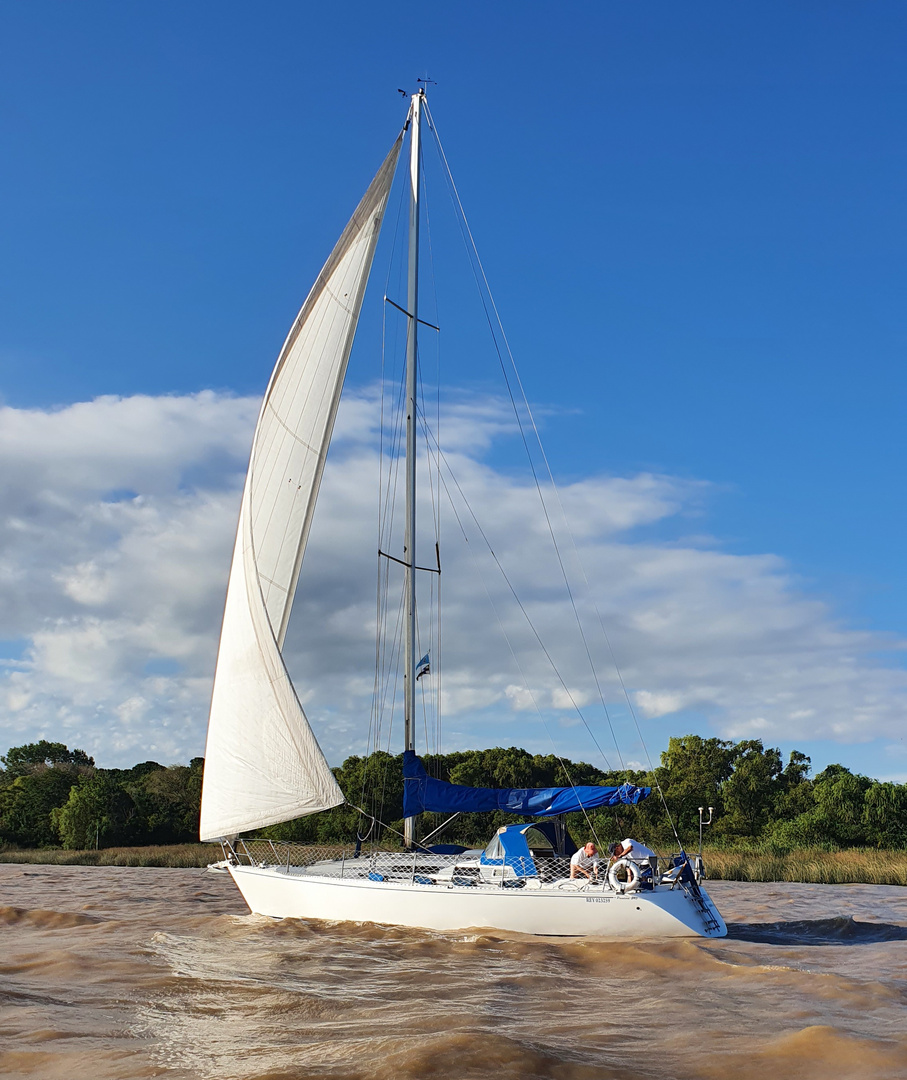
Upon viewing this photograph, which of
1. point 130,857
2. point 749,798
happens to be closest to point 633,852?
point 130,857

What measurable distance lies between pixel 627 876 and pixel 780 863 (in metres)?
18.4

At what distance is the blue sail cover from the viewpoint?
16.2 meters

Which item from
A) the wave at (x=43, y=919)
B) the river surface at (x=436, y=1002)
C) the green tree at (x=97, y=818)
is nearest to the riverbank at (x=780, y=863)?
the green tree at (x=97, y=818)

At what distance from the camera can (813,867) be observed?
1136 inches

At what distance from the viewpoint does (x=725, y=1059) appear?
334 inches

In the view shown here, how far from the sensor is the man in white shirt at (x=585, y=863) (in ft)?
49.2

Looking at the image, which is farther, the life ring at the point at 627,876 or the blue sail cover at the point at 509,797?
the blue sail cover at the point at 509,797

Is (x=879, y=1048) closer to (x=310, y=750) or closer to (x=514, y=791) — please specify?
(x=514, y=791)

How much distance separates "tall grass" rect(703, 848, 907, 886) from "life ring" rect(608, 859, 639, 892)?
655 inches

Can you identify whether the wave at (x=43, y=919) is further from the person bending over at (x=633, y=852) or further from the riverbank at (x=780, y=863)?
the riverbank at (x=780, y=863)

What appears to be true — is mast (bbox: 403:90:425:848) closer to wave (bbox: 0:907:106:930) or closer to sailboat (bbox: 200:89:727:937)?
sailboat (bbox: 200:89:727:937)

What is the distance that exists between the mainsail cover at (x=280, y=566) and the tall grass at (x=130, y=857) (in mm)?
21096

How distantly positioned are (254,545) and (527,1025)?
37.0 ft

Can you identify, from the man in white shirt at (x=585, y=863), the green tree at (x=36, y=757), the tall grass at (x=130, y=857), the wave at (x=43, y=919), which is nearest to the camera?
the man in white shirt at (x=585, y=863)
